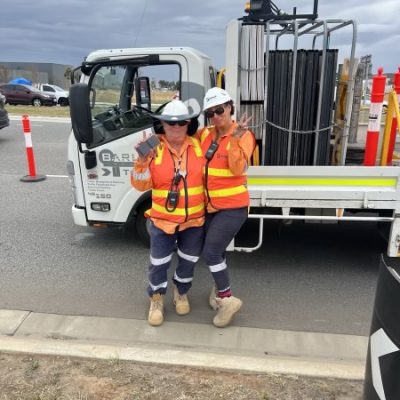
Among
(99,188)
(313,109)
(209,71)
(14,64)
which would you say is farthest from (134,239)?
(14,64)

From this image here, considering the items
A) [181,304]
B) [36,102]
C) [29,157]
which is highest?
[29,157]

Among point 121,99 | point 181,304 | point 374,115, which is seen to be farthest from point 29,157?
point 374,115

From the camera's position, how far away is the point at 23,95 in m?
26.4

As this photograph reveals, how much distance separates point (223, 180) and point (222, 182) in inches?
0.6

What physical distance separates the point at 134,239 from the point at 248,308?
75.1 inches

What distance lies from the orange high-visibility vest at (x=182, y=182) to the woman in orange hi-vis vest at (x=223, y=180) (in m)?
0.06

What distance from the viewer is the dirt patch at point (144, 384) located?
249cm

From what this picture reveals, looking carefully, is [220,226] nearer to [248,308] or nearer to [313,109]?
[248,308]

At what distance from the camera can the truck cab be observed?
4.00 metres

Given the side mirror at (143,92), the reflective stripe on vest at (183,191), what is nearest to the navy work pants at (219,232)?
the reflective stripe on vest at (183,191)

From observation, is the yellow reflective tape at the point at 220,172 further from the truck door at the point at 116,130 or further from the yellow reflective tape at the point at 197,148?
the truck door at the point at 116,130

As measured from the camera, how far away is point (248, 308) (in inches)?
144

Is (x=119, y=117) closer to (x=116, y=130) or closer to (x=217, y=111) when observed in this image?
(x=116, y=130)

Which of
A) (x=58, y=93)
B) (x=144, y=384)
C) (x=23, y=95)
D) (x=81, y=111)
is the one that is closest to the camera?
(x=144, y=384)
